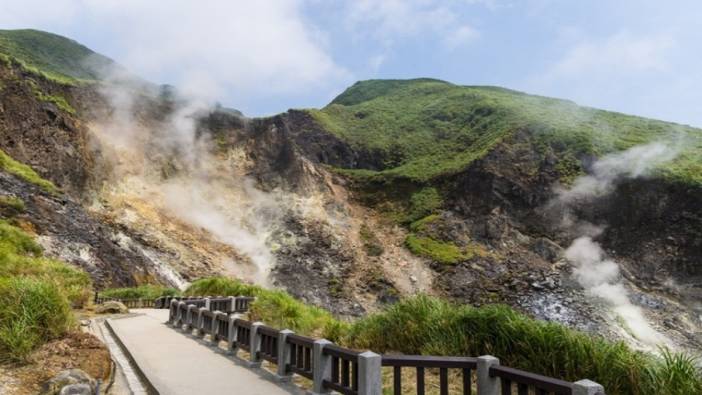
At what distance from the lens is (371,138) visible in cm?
8456

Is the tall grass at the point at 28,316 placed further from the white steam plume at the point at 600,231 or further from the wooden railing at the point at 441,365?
the white steam plume at the point at 600,231

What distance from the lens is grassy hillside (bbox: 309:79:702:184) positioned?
66625 mm

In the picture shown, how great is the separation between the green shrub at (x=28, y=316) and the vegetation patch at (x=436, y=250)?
47.6m

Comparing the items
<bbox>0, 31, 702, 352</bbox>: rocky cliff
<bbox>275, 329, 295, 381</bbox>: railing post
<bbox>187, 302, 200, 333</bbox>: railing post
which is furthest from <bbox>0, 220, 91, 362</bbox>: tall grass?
<bbox>0, 31, 702, 352</bbox>: rocky cliff

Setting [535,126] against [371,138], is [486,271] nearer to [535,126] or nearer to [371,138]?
[535,126]

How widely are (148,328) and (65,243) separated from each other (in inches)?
855

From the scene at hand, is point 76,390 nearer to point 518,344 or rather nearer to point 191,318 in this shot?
point 518,344

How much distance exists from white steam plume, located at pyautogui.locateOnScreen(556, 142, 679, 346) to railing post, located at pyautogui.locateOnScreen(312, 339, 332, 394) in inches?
1574

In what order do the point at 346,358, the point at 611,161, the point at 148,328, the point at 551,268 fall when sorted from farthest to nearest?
1. the point at 611,161
2. the point at 551,268
3. the point at 148,328
4. the point at 346,358

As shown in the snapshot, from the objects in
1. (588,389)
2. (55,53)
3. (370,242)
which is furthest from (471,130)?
(588,389)

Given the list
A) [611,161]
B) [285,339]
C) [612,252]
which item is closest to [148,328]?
[285,339]

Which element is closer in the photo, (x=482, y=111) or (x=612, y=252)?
(x=612, y=252)

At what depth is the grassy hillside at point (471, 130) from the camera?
66.6m

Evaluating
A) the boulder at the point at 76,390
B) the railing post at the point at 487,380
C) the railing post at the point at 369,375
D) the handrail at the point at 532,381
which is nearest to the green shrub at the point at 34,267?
the boulder at the point at 76,390
